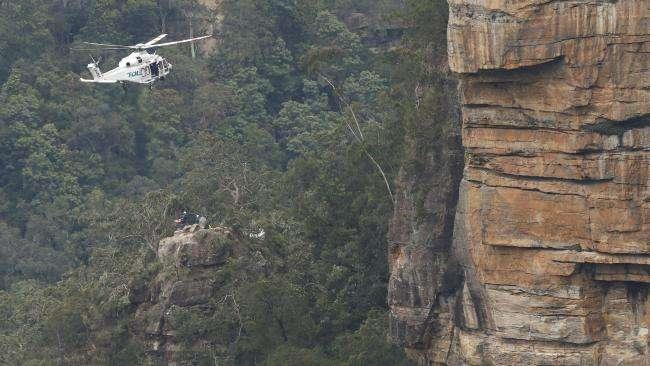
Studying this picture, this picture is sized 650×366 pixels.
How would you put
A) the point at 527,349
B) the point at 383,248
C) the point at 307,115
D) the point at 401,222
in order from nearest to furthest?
the point at 527,349 < the point at 401,222 < the point at 383,248 < the point at 307,115

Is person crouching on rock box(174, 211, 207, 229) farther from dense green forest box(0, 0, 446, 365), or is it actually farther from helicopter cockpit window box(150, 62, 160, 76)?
helicopter cockpit window box(150, 62, 160, 76)

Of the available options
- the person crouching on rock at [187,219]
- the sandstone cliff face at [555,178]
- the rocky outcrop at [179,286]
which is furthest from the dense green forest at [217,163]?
the sandstone cliff face at [555,178]

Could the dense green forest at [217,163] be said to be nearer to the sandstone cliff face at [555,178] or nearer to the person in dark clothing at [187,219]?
the person in dark clothing at [187,219]

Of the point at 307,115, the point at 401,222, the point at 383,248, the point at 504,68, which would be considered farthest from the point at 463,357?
the point at 307,115

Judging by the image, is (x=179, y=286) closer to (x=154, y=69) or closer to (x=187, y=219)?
(x=187, y=219)

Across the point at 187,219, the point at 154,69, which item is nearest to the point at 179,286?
the point at 187,219

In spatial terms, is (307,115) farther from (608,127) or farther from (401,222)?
(608,127)
